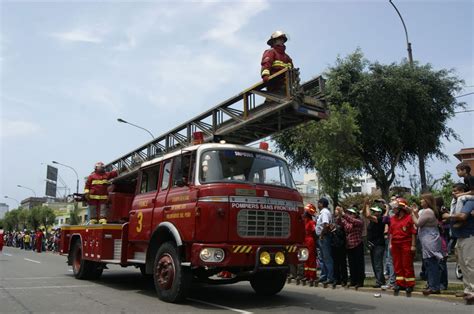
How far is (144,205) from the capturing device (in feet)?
30.1

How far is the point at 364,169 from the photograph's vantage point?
2530 cm

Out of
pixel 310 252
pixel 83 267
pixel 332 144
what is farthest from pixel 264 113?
pixel 332 144

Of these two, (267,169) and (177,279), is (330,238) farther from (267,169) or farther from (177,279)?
(177,279)

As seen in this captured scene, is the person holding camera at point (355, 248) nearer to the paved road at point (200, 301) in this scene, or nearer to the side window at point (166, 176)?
the paved road at point (200, 301)

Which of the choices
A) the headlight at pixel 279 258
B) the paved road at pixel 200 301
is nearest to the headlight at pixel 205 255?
the paved road at pixel 200 301

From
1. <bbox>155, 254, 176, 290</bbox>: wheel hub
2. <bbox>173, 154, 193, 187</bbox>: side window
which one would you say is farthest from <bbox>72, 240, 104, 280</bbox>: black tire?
<bbox>173, 154, 193, 187</bbox>: side window

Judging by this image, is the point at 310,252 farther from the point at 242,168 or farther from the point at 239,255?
the point at 239,255

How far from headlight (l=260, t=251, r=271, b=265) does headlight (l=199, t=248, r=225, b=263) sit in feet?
2.05

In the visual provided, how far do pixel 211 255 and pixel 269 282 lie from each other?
2.07m

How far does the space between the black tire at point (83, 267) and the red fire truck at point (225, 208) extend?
2096 mm

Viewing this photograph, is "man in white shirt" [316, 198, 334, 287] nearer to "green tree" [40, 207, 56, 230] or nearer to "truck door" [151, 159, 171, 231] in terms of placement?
"truck door" [151, 159, 171, 231]

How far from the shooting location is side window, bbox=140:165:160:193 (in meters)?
9.17

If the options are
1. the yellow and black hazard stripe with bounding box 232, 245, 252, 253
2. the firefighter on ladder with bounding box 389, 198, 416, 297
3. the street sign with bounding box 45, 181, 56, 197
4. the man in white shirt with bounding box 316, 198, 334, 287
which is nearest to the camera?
the yellow and black hazard stripe with bounding box 232, 245, 252, 253

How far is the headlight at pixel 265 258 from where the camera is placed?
7246mm
